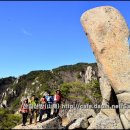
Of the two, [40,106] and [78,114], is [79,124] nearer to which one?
[40,106]

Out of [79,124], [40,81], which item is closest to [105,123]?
[79,124]

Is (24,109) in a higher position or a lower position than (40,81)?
lower

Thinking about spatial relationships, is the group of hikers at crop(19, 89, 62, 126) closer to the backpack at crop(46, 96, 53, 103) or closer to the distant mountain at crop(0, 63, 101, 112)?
the backpack at crop(46, 96, 53, 103)

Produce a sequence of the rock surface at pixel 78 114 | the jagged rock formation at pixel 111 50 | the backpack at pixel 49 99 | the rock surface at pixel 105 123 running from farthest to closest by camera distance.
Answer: the rock surface at pixel 78 114 < the backpack at pixel 49 99 < the jagged rock formation at pixel 111 50 < the rock surface at pixel 105 123

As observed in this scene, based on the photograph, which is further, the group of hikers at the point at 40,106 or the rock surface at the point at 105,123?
the group of hikers at the point at 40,106

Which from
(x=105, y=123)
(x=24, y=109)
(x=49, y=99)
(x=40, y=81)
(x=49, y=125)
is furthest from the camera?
(x=40, y=81)

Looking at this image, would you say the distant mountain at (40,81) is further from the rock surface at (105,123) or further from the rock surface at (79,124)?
the rock surface at (105,123)

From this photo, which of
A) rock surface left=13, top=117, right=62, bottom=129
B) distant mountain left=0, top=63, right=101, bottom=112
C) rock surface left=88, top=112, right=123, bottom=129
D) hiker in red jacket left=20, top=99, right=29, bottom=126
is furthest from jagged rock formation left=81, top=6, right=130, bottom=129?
distant mountain left=0, top=63, right=101, bottom=112

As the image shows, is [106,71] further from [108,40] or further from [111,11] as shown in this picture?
[111,11]

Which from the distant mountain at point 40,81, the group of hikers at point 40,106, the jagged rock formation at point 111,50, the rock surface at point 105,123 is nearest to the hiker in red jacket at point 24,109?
the group of hikers at point 40,106

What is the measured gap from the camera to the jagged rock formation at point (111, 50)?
54.2 ft

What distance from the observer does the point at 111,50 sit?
55.4ft

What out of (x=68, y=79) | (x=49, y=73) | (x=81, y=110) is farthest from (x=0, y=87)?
(x=81, y=110)

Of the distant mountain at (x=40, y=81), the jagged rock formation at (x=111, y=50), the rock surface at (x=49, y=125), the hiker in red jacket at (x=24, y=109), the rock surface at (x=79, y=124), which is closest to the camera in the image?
the rock surface at (x=49, y=125)
